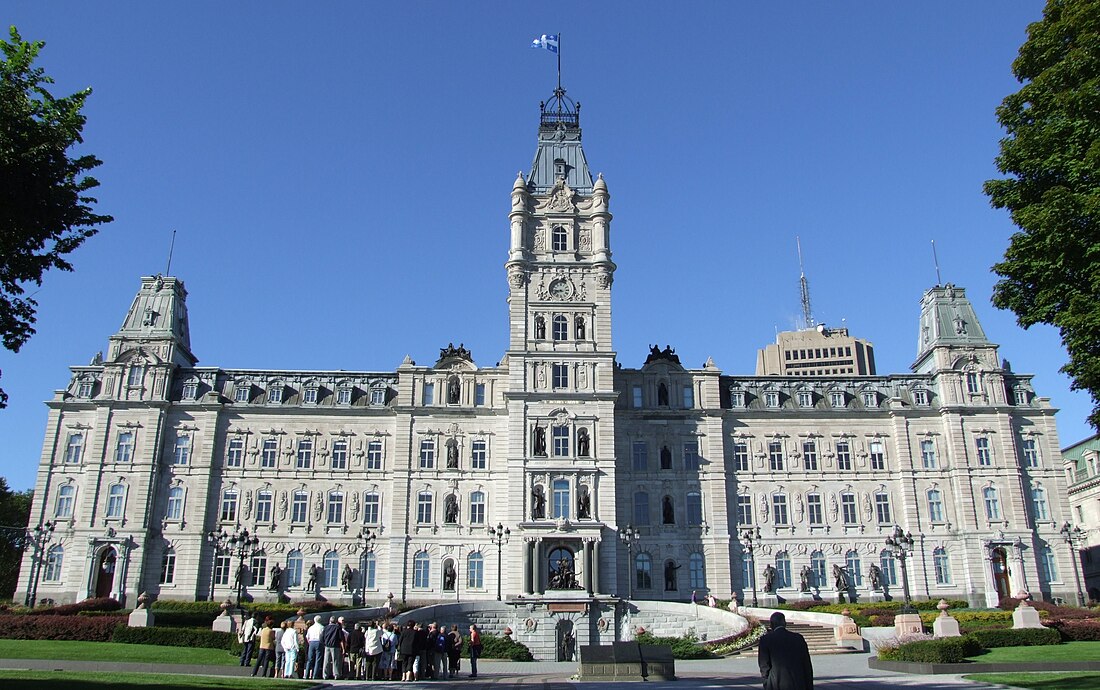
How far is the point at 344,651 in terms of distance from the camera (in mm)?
30469

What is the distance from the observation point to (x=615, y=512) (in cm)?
6194

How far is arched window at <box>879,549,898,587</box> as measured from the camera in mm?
64500

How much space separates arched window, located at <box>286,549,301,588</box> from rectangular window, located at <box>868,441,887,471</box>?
4272 cm

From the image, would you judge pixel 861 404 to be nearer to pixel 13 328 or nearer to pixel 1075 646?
pixel 1075 646

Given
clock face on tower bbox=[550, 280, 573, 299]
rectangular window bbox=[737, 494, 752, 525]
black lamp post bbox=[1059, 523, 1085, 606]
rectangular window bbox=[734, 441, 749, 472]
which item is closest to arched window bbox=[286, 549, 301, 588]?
clock face on tower bbox=[550, 280, 573, 299]

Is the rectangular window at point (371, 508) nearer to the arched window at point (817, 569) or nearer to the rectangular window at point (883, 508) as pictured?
the arched window at point (817, 569)

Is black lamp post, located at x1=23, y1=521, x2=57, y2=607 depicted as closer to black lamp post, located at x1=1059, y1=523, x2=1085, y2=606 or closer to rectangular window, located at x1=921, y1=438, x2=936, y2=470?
rectangular window, located at x1=921, y1=438, x2=936, y2=470

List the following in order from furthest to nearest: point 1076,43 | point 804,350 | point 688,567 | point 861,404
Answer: point 804,350
point 861,404
point 688,567
point 1076,43

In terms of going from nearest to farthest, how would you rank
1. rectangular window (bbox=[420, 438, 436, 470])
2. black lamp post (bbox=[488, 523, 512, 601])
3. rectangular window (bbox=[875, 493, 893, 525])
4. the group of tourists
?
the group of tourists, black lamp post (bbox=[488, 523, 512, 601]), rectangular window (bbox=[420, 438, 436, 470]), rectangular window (bbox=[875, 493, 893, 525])

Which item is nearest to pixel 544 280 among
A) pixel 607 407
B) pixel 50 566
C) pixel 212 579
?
pixel 607 407

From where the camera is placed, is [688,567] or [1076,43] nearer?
[1076,43]

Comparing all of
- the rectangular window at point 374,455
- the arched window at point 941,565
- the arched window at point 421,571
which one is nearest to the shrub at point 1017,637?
the arched window at point 941,565

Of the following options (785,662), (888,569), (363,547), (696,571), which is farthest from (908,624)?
(363,547)

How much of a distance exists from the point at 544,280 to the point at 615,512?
716 inches
